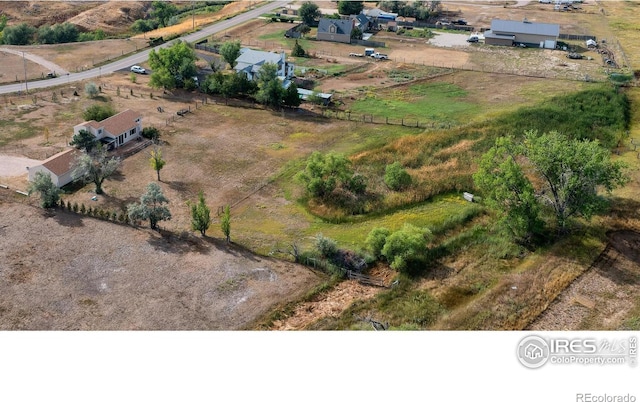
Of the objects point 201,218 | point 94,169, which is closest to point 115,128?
point 94,169

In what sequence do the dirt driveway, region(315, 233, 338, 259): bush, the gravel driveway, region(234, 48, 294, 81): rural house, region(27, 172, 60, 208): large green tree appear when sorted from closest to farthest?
the dirt driveway
region(315, 233, 338, 259): bush
region(27, 172, 60, 208): large green tree
region(234, 48, 294, 81): rural house
the gravel driveway

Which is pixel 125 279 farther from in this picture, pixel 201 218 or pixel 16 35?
pixel 16 35

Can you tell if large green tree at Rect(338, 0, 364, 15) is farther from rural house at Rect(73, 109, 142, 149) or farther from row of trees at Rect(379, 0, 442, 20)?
rural house at Rect(73, 109, 142, 149)

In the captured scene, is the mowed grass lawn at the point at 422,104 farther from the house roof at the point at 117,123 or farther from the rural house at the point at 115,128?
the house roof at the point at 117,123

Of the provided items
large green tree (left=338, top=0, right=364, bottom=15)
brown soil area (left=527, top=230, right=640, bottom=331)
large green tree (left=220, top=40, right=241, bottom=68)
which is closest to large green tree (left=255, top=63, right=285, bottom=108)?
large green tree (left=220, top=40, right=241, bottom=68)

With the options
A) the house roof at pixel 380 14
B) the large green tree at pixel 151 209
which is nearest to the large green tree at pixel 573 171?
the large green tree at pixel 151 209

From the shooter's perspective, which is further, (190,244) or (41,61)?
(41,61)
